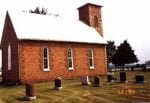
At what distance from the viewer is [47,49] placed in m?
31.8

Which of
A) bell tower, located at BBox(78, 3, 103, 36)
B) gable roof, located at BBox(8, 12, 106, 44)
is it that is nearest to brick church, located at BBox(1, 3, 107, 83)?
gable roof, located at BBox(8, 12, 106, 44)

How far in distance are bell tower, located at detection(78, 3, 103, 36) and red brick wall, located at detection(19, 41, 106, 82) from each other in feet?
17.2

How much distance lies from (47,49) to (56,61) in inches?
75.8

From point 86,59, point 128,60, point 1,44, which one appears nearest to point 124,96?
point 86,59

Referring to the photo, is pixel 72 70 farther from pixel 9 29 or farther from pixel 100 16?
pixel 100 16

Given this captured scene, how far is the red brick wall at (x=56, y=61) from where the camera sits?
29.7 meters

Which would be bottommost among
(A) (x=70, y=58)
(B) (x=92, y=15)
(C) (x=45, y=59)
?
(C) (x=45, y=59)

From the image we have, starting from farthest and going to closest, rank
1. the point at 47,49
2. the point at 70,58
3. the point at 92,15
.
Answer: the point at 92,15 → the point at 70,58 → the point at 47,49

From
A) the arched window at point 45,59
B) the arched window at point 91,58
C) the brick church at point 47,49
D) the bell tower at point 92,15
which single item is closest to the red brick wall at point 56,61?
the brick church at point 47,49

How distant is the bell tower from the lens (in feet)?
139

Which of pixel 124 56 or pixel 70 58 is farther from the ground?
pixel 124 56

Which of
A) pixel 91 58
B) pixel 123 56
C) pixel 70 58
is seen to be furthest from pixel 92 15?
pixel 123 56
